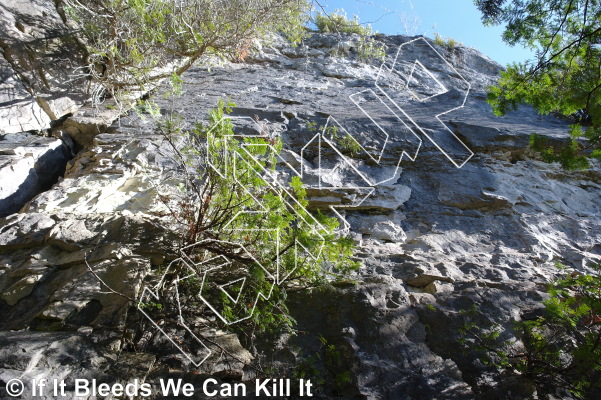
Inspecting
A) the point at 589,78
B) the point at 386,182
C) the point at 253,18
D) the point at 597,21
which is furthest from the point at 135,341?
the point at 253,18

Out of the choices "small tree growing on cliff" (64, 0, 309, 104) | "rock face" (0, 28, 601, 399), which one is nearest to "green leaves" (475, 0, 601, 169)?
"rock face" (0, 28, 601, 399)

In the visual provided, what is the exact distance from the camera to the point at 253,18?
5777mm

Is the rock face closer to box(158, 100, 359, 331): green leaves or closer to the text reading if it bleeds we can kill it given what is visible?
the text reading if it bleeds we can kill it

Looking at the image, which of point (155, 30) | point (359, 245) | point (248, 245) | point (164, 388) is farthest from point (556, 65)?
point (155, 30)

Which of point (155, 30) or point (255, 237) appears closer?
point (255, 237)

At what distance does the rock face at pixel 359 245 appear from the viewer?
2.03 m
